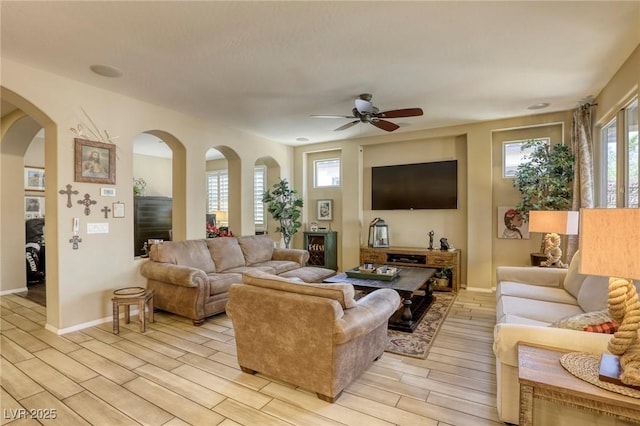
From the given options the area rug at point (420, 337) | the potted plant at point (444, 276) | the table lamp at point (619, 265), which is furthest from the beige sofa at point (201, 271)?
the table lamp at point (619, 265)

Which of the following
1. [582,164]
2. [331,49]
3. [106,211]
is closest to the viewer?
[331,49]

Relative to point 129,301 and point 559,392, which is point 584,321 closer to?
point 559,392

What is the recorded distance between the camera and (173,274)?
3.85 m

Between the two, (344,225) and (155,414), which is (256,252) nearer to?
(344,225)

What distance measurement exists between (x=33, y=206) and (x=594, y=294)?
8.87m

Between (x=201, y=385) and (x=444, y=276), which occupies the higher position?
(x=444, y=276)

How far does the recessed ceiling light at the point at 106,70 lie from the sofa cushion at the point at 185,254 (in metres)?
2.12

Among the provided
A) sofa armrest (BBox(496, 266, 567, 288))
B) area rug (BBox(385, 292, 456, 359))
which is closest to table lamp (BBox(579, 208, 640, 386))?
area rug (BBox(385, 292, 456, 359))

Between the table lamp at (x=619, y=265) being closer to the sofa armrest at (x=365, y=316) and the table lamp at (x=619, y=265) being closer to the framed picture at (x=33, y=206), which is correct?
the sofa armrest at (x=365, y=316)

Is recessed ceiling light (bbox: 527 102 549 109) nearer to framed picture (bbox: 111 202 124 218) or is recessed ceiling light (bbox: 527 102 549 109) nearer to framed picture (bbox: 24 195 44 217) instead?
framed picture (bbox: 111 202 124 218)

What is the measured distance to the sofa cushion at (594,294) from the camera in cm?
245

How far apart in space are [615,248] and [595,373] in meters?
0.66

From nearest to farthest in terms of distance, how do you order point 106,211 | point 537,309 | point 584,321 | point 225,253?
point 584,321
point 537,309
point 106,211
point 225,253

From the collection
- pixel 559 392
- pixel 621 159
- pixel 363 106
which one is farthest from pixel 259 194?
pixel 559 392
